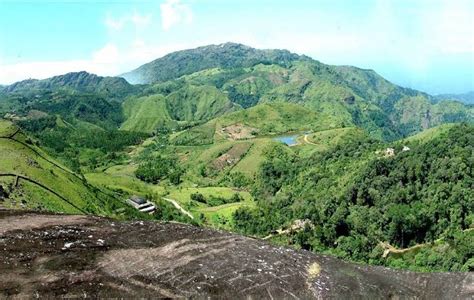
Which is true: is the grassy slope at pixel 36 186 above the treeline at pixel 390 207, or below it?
above

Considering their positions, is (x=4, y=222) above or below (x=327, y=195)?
above

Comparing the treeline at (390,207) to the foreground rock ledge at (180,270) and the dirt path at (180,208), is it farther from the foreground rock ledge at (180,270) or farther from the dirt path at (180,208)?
the foreground rock ledge at (180,270)

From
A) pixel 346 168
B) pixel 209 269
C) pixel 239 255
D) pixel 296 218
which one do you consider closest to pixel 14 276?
pixel 209 269

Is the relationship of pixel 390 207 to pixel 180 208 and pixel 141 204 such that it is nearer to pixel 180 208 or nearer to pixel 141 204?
pixel 180 208

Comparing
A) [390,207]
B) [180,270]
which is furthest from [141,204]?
[180,270]

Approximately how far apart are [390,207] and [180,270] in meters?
101

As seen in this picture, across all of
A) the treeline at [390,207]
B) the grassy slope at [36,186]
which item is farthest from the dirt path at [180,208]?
the grassy slope at [36,186]

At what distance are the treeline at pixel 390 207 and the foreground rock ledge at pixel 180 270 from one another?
2787 inches

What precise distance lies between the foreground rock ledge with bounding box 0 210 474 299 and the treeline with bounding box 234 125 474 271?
7080 cm

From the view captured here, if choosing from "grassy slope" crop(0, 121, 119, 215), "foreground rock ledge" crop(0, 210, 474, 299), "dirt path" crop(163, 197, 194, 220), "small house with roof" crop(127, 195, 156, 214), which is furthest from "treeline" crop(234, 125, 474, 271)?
"foreground rock ledge" crop(0, 210, 474, 299)

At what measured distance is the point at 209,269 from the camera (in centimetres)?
812

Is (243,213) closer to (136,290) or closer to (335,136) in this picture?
(335,136)

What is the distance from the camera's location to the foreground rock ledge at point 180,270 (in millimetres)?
7609

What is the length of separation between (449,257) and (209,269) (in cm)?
7905
